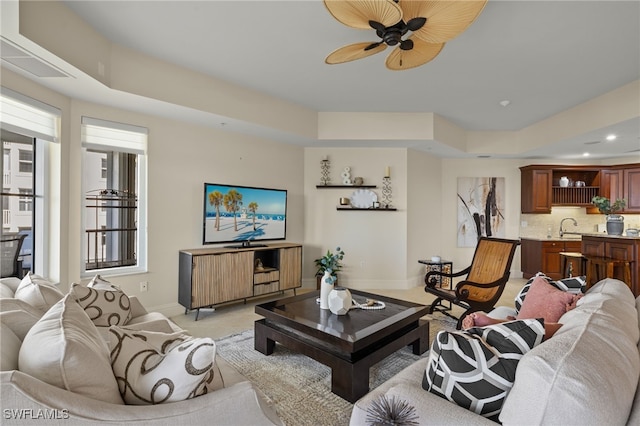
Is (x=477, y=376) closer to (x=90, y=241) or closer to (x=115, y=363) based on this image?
(x=115, y=363)

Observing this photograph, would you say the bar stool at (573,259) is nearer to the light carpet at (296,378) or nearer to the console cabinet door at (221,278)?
the light carpet at (296,378)

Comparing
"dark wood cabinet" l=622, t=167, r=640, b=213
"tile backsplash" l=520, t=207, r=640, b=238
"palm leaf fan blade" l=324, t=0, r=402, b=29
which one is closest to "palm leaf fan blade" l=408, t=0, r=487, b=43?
"palm leaf fan blade" l=324, t=0, r=402, b=29

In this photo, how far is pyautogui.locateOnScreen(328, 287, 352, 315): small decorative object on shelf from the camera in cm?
265

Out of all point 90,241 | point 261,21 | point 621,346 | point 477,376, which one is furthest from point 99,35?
point 621,346

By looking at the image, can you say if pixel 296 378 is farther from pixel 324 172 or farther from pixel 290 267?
pixel 324 172

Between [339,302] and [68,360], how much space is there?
6.41 ft

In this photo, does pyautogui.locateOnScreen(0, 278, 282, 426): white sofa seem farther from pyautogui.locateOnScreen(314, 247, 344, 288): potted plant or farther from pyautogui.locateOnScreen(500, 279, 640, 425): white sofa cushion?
pyautogui.locateOnScreen(314, 247, 344, 288): potted plant

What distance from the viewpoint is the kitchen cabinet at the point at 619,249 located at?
13.9 ft

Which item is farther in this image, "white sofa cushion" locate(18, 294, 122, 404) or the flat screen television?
the flat screen television

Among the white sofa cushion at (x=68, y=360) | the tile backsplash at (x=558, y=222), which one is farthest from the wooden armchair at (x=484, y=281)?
the tile backsplash at (x=558, y=222)

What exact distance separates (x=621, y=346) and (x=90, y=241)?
4399mm

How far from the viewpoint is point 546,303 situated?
76.8 inches

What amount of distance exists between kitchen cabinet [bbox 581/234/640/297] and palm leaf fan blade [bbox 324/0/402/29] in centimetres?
469

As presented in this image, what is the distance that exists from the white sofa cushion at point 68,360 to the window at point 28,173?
2.49 m
